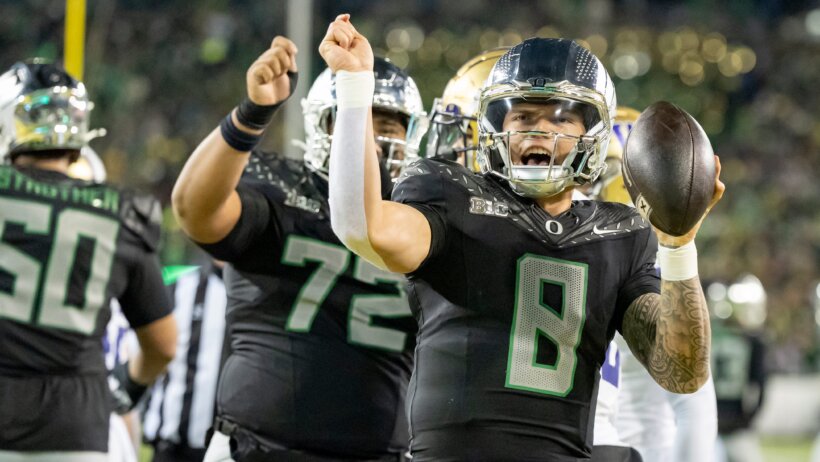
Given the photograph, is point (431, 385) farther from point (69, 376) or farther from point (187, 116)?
point (187, 116)

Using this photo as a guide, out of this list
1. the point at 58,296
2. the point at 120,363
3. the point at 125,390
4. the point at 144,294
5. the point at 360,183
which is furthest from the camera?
the point at 120,363

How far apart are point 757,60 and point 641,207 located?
555 inches

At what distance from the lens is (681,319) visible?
2.36m

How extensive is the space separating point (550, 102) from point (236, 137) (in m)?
0.77

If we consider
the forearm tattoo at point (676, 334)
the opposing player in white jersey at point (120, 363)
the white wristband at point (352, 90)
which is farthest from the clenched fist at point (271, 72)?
the opposing player in white jersey at point (120, 363)

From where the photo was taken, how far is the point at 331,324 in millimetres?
3168

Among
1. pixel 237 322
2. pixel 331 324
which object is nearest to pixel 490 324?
pixel 331 324

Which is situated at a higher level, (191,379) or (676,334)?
(676,334)

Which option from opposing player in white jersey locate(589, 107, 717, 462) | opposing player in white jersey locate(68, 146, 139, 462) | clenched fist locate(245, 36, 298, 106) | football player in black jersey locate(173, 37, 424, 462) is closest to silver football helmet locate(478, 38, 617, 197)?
clenched fist locate(245, 36, 298, 106)

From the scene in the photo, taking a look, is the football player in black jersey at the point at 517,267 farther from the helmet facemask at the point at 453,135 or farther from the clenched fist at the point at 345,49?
the helmet facemask at the point at 453,135

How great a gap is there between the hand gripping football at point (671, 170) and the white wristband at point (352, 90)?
54cm

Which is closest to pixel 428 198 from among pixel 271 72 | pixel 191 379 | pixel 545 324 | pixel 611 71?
pixel 545 324

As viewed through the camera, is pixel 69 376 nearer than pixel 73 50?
Yes

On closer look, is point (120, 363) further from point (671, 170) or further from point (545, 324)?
point (671, 170)
